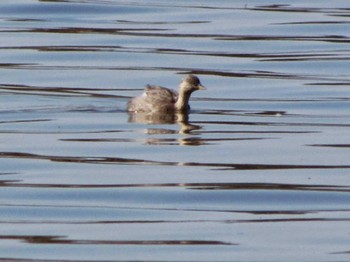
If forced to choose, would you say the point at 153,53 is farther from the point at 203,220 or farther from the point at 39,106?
the point at 203,220

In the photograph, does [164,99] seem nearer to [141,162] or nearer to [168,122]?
[168,122]

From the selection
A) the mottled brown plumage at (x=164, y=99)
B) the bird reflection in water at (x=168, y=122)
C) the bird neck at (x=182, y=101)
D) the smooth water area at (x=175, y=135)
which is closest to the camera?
the smooth water area at (x=175, y=135)

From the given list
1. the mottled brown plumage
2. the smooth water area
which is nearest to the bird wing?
the mottled brown plumage

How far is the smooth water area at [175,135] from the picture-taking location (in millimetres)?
12156

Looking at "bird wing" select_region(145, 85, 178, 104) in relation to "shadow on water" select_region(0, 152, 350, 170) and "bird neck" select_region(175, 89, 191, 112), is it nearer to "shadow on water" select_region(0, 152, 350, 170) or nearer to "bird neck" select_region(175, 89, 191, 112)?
"bird neck" select_region(175, 89, 191, 112)

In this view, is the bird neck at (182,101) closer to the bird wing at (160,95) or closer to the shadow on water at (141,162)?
the bird wing at (160,95)

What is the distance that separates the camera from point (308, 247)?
1176 cm

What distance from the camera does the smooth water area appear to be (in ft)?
39.9

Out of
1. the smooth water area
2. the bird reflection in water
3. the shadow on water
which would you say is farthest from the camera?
the bird reflection in water

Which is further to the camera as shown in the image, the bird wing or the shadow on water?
the bird wing

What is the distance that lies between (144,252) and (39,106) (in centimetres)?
802

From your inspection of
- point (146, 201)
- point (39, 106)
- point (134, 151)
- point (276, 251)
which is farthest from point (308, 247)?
point (39, 106)

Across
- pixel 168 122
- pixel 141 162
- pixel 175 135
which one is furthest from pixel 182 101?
pixel 141 162

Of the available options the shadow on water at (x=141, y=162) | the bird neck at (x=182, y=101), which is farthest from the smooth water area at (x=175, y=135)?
the bird neck at (x=182, y=101)
